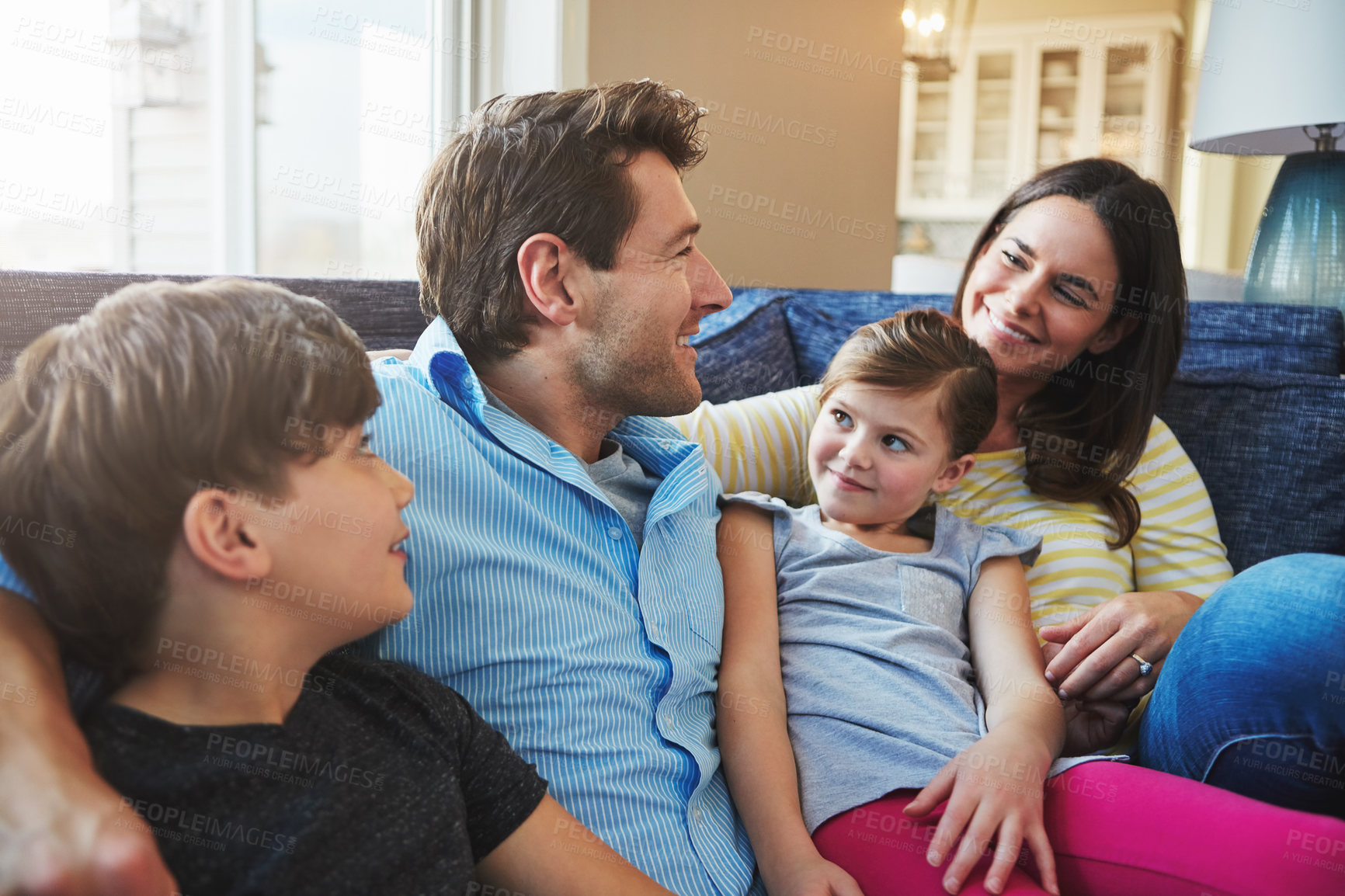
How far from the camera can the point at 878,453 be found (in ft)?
4.11

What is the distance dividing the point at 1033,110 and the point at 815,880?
597 cm

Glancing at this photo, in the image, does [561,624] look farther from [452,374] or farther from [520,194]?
[520,194]

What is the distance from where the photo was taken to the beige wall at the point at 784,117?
7.70 ft

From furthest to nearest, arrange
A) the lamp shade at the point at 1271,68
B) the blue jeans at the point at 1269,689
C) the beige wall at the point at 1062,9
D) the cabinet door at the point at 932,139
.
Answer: the cabinet door at the point at 932,139
the beige wall at the point at 1062,9
the lamp shade at the point at 1271,68
the blue jeans at the point at 1269,689

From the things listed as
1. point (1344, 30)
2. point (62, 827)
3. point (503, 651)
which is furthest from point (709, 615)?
point (1344, 30)

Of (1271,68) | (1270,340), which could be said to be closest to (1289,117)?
(1271,68)

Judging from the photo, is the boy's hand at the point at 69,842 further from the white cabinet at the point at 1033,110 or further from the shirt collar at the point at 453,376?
the white cabinet at the point at 1033,110

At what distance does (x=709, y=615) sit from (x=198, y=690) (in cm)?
58

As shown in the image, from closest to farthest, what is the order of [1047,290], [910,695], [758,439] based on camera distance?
[910,695] → [758,439] → [1047,290]

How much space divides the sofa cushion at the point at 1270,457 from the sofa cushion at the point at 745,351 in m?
0.63

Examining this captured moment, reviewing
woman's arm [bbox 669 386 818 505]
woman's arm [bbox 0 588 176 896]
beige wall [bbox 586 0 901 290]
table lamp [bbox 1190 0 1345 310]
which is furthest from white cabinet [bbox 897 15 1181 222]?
woman's arm [bbox 0 588 176 896]

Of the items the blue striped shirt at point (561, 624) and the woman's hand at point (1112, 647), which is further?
the woman's hand at point (1112, 647)

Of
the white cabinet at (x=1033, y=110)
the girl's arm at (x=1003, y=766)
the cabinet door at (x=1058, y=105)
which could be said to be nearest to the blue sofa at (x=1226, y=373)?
the girl's arm at (x=1003, y=766)

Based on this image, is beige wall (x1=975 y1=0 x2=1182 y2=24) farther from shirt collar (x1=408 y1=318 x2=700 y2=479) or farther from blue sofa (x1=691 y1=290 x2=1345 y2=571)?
shirt collar (x1=408 y1=318 x2=700 y2=479)
